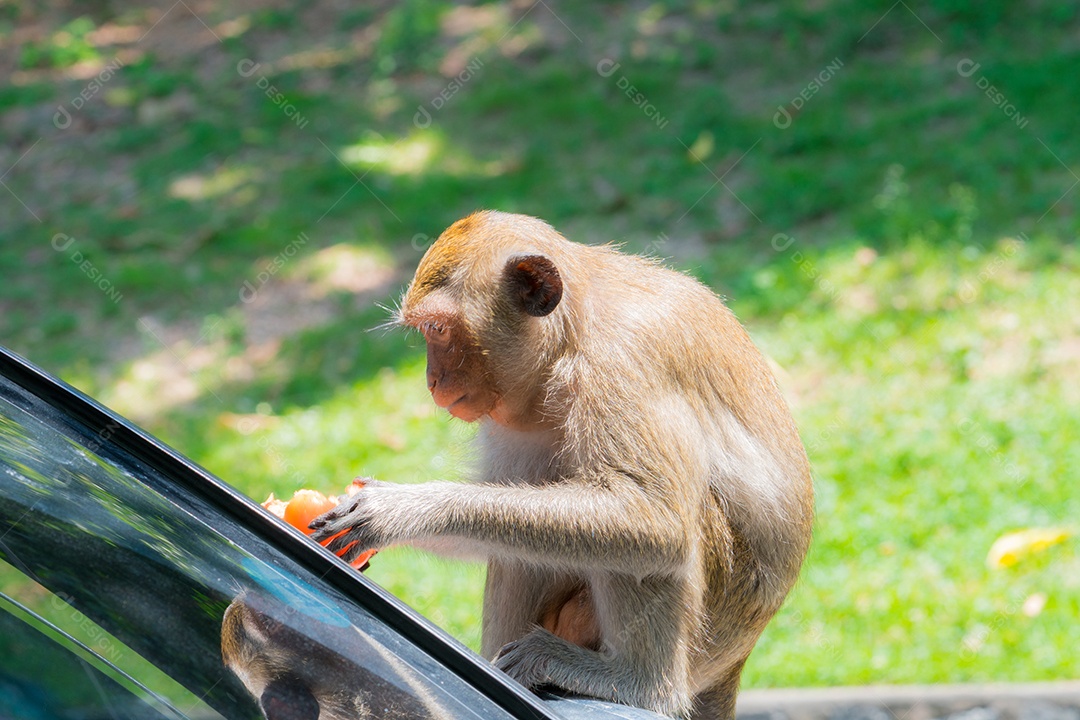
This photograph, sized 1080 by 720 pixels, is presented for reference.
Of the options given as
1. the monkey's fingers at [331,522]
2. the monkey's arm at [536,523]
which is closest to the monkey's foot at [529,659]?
the monkey's arm at [536,523]

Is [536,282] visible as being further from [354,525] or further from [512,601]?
[512,601]

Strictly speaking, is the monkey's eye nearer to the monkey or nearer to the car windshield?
the car windshield

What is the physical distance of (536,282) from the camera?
2939 mm

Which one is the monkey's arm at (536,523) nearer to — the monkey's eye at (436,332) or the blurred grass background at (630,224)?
the monkey's eye at (436,332)

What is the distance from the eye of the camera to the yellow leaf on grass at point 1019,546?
5328 millimetres

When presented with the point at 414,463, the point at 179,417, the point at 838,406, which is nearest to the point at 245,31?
the point at 179,417

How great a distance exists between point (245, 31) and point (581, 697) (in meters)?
10.5

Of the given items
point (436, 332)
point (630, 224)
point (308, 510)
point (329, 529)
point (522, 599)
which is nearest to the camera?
point (329, 529)

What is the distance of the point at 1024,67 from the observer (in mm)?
8945

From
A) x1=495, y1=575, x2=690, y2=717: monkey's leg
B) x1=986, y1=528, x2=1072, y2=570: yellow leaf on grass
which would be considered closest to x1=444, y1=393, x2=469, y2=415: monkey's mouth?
x1=495, y1=575, x2=690, y2=717: monkey's leg

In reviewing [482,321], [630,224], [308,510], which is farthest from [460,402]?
[630,224]

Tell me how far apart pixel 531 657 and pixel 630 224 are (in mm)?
6032

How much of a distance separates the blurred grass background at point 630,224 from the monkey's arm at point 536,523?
2.34 feet

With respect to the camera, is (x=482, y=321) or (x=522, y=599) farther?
(x=522, y=599)
